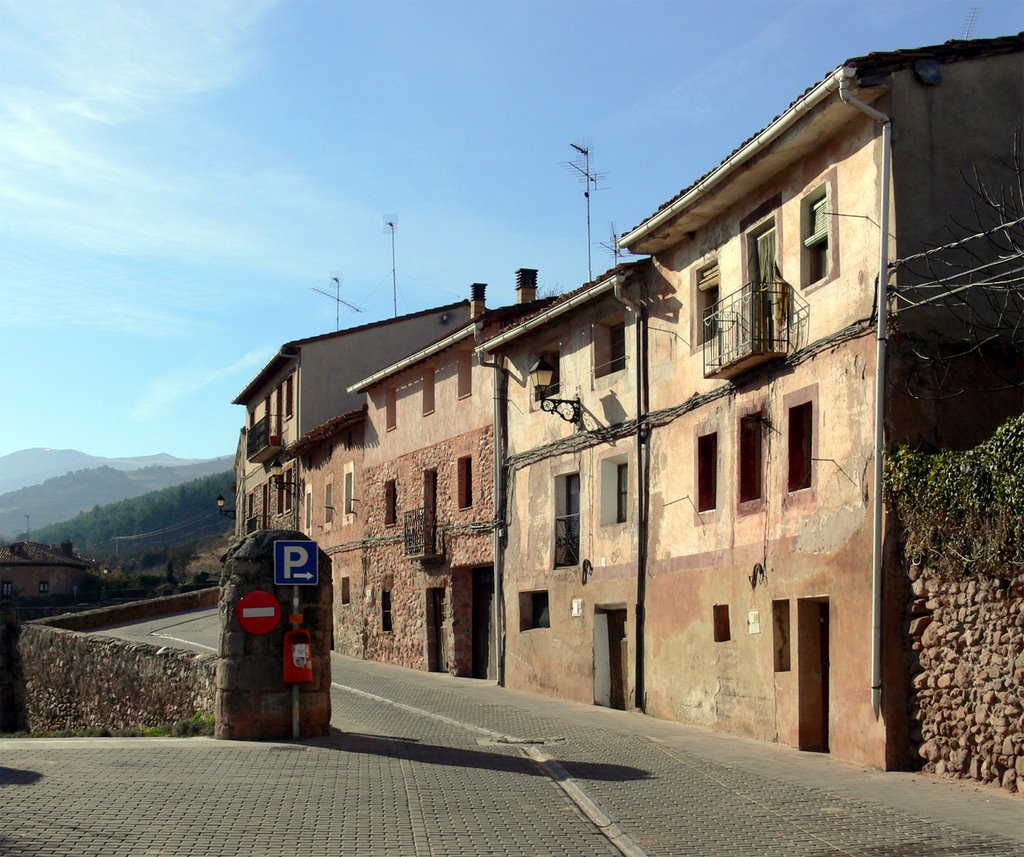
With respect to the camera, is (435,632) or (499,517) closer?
(499,517)

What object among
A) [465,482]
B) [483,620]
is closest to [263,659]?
[483,620]

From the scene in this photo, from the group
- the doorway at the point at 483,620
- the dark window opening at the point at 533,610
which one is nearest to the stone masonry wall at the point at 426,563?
the doorway at the point at 483,620

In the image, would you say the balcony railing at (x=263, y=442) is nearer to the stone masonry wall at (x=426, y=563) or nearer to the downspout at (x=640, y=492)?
the stone masonry wall at (x=426, y=563)

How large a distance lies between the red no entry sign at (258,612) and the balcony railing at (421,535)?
15199 mm

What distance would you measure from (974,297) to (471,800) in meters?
8.00

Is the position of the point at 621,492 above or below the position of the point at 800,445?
below

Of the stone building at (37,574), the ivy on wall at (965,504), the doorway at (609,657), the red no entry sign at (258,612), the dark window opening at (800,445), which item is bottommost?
the stone building at (37,574)

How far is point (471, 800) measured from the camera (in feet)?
37.5

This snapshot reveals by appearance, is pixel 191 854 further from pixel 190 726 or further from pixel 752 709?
pixel 752 709

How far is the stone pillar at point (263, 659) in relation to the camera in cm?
1464

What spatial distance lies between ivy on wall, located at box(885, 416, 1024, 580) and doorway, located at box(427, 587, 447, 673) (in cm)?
1731

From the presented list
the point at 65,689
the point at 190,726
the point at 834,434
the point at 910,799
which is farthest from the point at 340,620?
the point at 910,799

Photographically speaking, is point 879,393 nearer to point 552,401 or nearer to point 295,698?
point 295,698

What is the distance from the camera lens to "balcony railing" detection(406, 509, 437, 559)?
30.2 m
